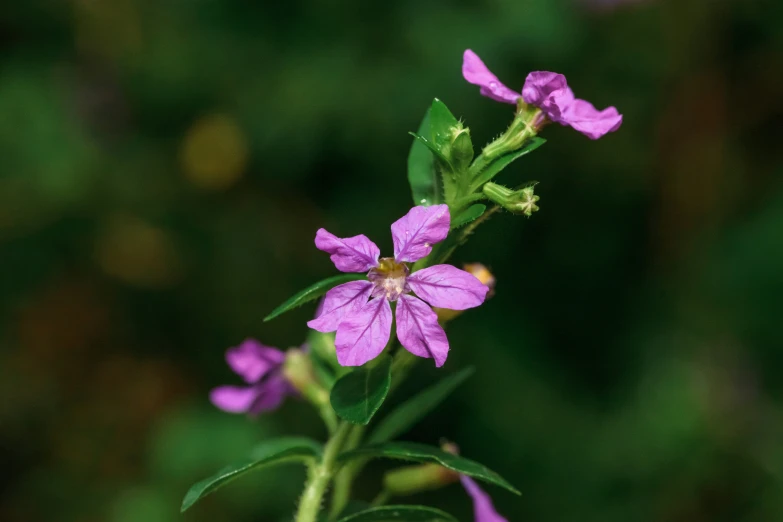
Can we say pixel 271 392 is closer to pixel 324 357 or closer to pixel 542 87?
pixel 324 357

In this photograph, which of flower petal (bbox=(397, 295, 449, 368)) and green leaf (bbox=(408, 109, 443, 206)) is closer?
flower petal (bbox=(397, 295, 449, 368))

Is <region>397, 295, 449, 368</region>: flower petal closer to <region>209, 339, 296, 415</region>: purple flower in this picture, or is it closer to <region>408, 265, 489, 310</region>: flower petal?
<region>408, 265, 489, 310</region>: flower petal

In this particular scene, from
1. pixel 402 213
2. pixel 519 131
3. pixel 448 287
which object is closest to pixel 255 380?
pixel 448 287

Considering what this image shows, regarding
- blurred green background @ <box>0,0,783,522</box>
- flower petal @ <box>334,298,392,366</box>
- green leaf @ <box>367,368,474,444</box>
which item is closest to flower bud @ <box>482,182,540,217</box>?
flower petal @ <box>334,298,392,366</box>

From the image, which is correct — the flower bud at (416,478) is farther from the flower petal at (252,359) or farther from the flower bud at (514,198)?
the flower bud at (514,198)

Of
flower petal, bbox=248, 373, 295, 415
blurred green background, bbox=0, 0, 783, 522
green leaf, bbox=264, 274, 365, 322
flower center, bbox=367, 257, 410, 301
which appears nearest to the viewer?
green leaf, bbox=264, 274, 365, 322

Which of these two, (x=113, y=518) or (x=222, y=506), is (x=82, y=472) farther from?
(x=222, y=506)
